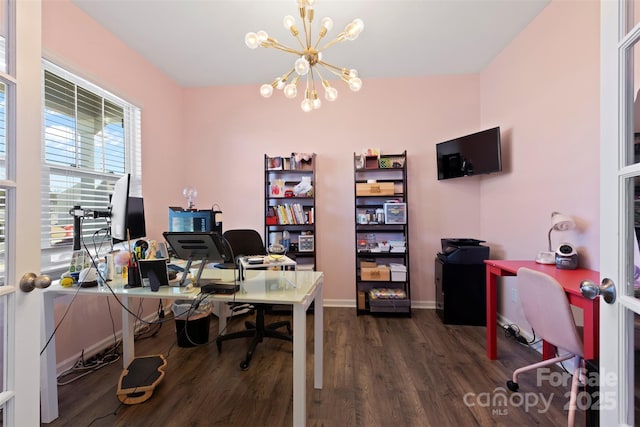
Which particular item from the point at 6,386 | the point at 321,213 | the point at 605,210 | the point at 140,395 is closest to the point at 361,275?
the point at 321,213

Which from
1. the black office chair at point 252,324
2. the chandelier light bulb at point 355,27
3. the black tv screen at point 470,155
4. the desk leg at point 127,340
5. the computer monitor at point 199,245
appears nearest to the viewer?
the computer monitor at point 199,245

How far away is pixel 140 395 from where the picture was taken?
1.62 metres

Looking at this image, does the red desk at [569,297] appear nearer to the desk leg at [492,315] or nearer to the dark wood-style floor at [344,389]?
the desk leg at [492,315]

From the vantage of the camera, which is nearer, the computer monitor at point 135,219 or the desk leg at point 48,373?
the desk leg at point 48,373

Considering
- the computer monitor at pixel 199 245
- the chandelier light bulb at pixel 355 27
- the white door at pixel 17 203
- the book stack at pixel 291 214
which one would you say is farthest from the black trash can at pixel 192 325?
the chandelier light bulb at pixel 355 27

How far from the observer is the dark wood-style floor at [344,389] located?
148cm

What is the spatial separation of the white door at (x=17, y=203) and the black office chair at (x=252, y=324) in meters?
1.34

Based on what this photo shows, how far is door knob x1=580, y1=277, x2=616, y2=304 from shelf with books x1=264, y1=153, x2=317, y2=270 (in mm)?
2482

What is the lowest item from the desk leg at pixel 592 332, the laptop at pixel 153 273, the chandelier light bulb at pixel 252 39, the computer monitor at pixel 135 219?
the desk leg at pixel 592 332

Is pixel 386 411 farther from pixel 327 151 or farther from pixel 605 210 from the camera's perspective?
pixel 327 151

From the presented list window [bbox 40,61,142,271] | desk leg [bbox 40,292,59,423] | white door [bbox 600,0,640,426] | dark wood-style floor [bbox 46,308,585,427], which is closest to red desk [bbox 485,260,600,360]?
dark wood-style floor [bbox 46,308,585,427]

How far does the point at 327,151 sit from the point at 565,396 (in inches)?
115

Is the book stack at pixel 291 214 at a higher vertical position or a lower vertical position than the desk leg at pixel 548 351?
higher

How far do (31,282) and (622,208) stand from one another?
1780 millimetres
